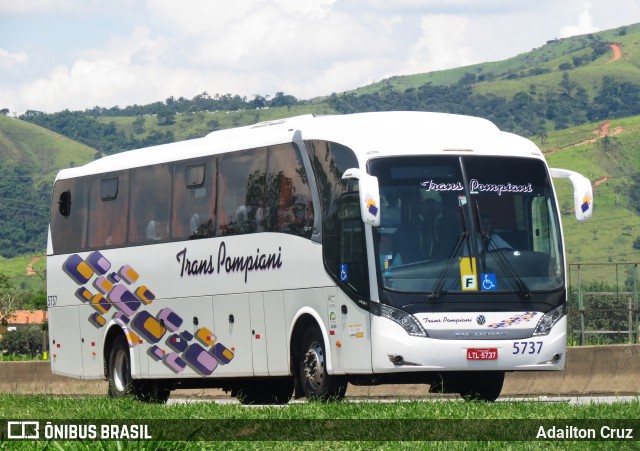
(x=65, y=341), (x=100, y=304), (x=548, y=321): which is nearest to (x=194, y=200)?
(x=100, y=304)

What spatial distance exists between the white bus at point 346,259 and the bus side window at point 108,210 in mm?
485

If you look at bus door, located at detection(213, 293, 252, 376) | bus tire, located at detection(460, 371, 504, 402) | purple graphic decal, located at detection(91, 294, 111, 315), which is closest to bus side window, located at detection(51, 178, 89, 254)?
purple graphic decal, located at detection(91, 294, 111, 315)

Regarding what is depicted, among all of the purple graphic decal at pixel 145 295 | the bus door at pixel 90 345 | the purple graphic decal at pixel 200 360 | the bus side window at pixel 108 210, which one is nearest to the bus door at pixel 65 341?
the bus door at pixel 90 345

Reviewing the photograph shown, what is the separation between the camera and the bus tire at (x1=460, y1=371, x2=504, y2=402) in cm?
1761

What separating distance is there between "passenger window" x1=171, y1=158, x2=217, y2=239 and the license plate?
16.8 feet

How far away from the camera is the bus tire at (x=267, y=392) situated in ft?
66.4

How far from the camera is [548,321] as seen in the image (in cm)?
1655

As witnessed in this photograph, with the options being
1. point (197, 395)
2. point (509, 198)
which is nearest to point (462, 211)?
point (509, 198)

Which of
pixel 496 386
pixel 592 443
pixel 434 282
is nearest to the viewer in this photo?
pixel 592 443

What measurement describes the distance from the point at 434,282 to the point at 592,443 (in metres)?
6.39

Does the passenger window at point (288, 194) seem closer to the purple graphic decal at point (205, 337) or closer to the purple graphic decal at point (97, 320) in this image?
the purple graphic decal at point (205, 337)

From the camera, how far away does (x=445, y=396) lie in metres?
21.1

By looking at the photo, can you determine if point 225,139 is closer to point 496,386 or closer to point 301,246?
point 301,246

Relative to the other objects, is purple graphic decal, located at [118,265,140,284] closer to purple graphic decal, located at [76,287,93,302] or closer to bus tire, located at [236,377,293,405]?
purple graphic decal, located at [76,287,93,302]
